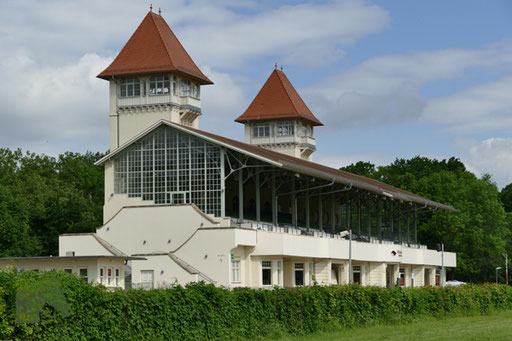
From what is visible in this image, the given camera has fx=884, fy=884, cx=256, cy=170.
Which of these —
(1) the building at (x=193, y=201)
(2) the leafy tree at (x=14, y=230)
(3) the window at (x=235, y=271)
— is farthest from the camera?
A: (2) the leafy tree at (x=14, y=230)

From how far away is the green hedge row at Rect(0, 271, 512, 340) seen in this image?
21.5 m

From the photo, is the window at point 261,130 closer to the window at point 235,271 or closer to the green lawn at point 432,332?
the window at point 235,271

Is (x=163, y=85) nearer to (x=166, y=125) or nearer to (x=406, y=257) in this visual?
(x=166, y=125)

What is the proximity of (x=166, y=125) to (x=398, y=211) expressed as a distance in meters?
35.6

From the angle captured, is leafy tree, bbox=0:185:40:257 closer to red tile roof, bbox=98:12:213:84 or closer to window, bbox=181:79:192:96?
red tile roof, bbox=98:12:213:84

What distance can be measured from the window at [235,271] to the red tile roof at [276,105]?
4709cm

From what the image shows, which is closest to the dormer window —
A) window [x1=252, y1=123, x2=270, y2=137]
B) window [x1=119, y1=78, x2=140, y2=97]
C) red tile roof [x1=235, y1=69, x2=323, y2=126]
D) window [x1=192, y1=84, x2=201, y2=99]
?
window [x1=192, y1=84, x2=201, y2=99]

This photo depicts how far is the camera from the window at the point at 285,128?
97.6 metres

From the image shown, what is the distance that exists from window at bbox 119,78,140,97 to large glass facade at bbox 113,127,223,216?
13259mm

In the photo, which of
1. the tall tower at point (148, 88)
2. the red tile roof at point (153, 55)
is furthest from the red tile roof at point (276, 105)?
the tall tower at point (148, 88)

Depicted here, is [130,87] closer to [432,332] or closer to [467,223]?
[467,223]

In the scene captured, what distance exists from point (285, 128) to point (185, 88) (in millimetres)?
27879

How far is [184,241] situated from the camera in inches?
2055

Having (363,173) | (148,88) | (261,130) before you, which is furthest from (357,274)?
(363,173)
